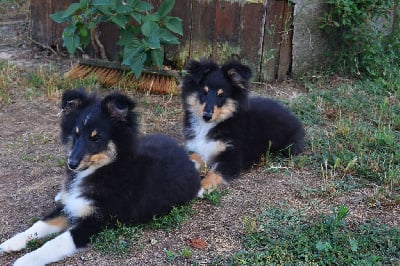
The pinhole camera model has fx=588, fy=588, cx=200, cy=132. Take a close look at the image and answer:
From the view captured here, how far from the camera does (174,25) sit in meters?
6.98

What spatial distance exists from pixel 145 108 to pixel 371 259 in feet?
12.0

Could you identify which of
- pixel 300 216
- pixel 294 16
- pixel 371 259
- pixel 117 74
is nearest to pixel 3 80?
pixel 117 74

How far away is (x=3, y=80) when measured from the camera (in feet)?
24.2

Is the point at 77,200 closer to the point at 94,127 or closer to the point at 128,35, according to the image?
the point at 94,127

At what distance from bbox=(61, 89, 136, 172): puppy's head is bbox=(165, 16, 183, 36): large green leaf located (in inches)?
114

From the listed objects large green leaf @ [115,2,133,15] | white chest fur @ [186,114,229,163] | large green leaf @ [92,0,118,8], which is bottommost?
white chest fur @ [186,114,229,163]

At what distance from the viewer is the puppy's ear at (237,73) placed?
17.9ft

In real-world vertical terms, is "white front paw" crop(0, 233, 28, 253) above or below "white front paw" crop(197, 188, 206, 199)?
below

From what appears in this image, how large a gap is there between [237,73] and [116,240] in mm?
2058

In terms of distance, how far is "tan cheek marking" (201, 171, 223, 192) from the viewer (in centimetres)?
505

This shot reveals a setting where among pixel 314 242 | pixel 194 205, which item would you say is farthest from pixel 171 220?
pixel 314 242

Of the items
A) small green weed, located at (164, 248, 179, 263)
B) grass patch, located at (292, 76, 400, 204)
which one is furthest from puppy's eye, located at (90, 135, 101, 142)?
grass patch, located at (292, 76, 400, 204)

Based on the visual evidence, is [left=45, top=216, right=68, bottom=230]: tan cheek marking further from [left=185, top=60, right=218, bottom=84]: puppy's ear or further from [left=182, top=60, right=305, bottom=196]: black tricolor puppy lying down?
[left=185, top=60, right=218, bottom=84]: puppy's ear

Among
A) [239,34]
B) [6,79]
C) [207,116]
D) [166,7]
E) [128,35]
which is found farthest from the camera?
[239,34]
